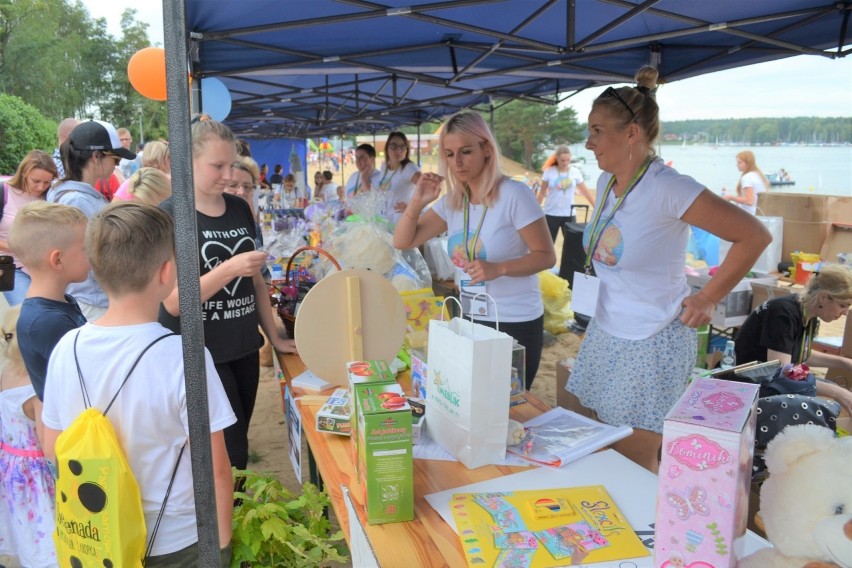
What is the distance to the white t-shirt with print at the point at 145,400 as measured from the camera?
115 centimetres

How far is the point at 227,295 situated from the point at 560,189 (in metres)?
6.57

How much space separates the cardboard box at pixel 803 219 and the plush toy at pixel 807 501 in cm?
543

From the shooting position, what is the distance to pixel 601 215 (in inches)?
71.0

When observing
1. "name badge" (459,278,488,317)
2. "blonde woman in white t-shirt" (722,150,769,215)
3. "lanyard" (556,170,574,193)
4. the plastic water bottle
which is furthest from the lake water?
"name badge" (459,278,488,317)

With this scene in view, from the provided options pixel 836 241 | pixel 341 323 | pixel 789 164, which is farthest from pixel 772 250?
pixel 789 164

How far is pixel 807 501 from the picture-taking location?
74cm

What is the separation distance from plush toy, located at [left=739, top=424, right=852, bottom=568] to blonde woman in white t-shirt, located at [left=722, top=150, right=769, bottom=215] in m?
6.01

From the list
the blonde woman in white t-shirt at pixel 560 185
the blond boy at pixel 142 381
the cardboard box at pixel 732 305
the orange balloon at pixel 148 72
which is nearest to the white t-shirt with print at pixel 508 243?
the blond boy at pixel 142 381

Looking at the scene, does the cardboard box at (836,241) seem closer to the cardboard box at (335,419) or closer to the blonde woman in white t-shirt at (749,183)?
the blonde woman in white t-shirt at (749,183)

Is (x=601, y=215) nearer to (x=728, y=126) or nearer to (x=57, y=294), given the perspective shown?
(x=57, y=294)

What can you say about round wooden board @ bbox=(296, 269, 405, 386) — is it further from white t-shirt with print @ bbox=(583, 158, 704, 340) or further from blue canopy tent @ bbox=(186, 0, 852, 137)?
blue canopy tent @ bbox=(186, 0, 852, 137)

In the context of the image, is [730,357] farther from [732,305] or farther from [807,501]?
[807,501]

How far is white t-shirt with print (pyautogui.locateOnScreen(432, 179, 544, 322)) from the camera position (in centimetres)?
211

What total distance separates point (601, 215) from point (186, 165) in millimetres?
1355
